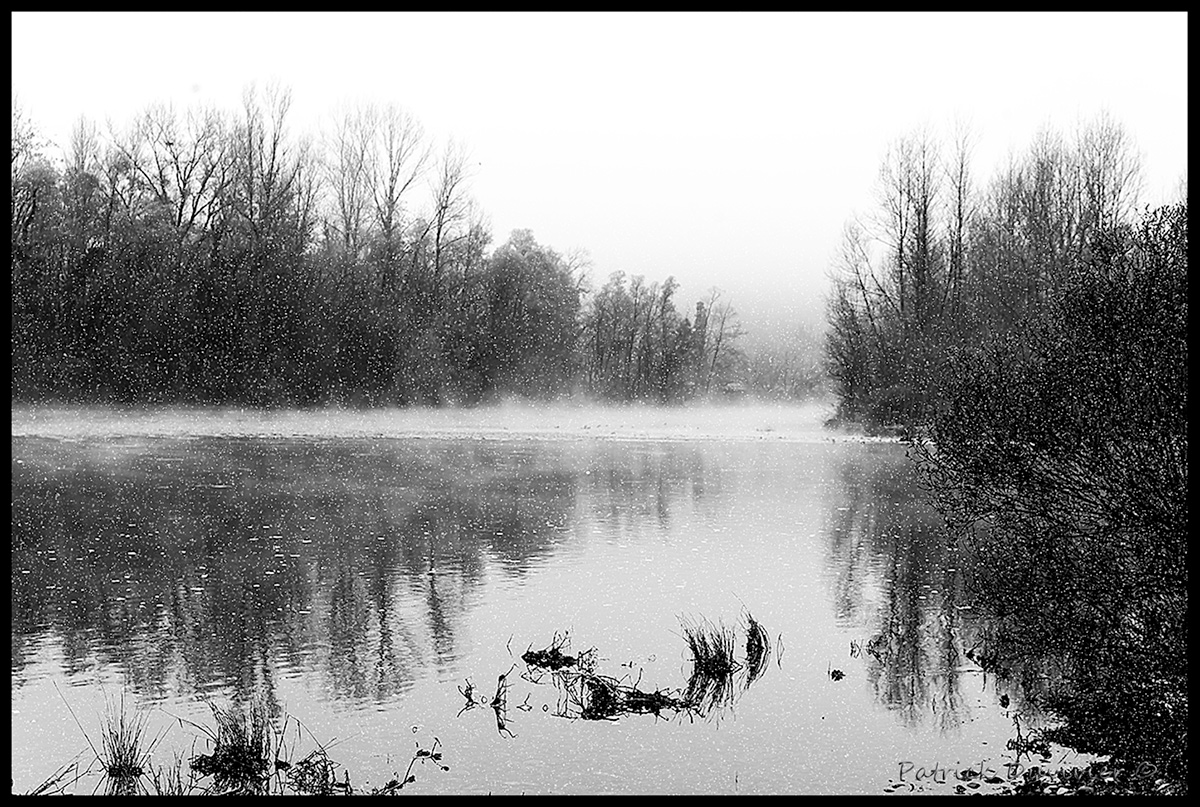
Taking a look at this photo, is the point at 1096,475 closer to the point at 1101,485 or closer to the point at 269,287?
the point at 1101,485

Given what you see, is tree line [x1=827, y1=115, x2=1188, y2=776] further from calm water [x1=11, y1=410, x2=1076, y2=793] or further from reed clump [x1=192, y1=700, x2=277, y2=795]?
reed clump [x1=192, y1=700, x2=277, y2=795]

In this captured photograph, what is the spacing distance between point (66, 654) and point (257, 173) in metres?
47.8

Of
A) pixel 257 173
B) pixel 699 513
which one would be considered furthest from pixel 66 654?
pixel 257 173

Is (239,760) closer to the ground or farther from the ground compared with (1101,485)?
closer to the ground

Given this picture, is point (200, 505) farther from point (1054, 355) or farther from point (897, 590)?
point (1054, 355)

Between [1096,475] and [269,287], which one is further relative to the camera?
[269,287]

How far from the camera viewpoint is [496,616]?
13.8 m

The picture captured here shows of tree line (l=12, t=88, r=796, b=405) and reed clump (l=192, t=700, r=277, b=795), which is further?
tree line (l=12, t=88, r=796, b=405)

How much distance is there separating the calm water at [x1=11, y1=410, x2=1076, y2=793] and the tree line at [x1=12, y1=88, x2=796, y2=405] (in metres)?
20.8

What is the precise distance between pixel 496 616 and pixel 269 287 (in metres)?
41.8

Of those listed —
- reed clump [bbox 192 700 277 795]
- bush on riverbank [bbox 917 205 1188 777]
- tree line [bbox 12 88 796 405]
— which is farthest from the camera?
tree line [bbox 12 88 796 405]

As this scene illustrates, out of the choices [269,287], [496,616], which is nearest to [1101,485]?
[496,616]

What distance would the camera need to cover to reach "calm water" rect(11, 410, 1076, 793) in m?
9.31

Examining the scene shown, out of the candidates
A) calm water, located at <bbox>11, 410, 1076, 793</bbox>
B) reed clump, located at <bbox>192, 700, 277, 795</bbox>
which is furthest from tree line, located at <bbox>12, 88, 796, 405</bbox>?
reed clump, located at <bbox>192, 700, 277, 795</bbox>
